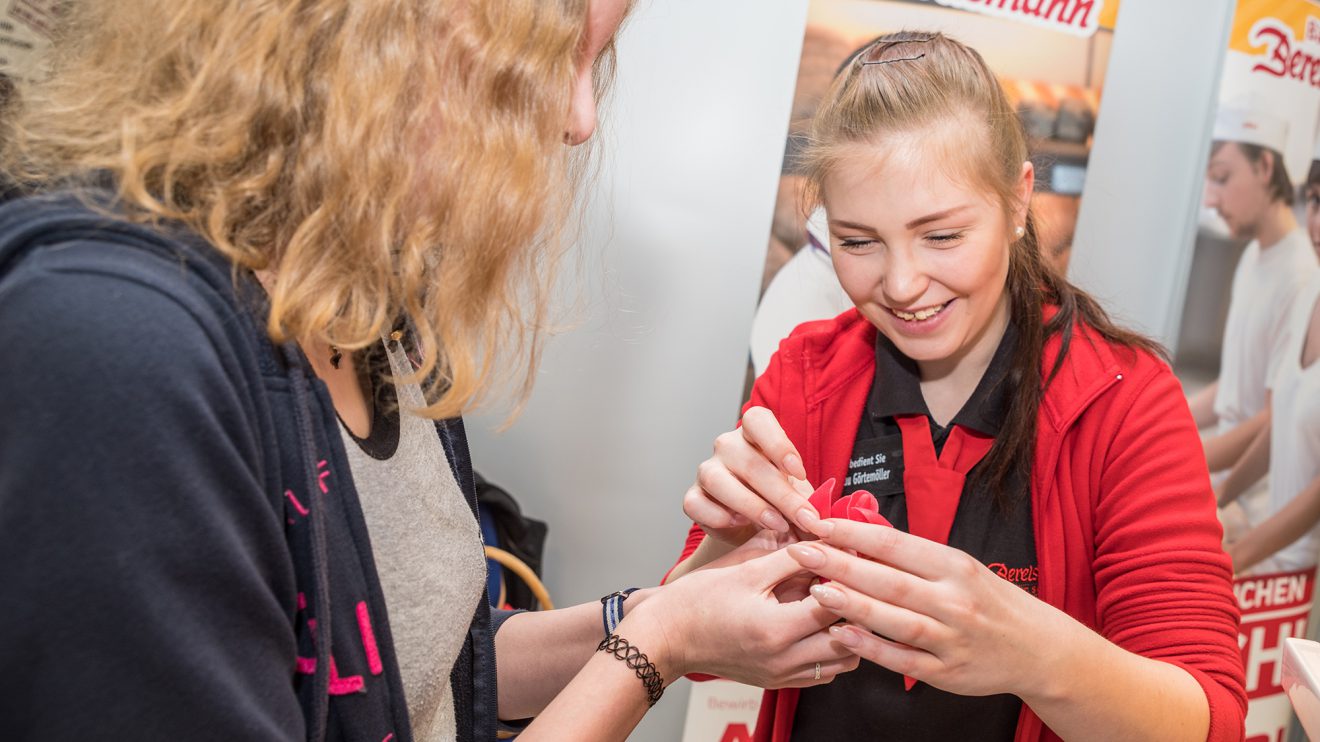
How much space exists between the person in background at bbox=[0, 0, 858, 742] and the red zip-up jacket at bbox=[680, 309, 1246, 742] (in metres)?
0.41

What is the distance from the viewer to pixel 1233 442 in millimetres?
2762

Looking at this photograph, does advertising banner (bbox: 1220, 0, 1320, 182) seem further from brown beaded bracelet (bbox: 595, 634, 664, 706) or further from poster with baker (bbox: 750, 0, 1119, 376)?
brown beaded bracelet (bbox: 595, 634, 664, 706)

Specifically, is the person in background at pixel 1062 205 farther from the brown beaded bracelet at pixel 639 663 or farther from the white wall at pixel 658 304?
the brown beaded bracelet at pixel 639 663

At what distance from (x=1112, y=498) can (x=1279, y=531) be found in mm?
1887

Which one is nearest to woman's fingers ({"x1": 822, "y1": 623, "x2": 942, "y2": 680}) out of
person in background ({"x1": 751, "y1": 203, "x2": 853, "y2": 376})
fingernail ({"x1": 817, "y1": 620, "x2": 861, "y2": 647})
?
fingernail ({"x1": 817, "y1": 620, "x2": 861, "y2": 647})

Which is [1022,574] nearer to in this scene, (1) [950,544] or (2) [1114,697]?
(1) [950,544]

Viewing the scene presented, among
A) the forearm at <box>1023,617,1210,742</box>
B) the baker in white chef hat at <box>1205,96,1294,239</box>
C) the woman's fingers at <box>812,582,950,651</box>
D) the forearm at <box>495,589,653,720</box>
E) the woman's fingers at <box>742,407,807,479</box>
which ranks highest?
the baker in white chef hat at <box>1205,96,1294,239</box>

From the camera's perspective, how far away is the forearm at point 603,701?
3.25ft

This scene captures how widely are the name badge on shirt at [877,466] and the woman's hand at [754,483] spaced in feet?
0.70

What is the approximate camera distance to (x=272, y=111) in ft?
2.47

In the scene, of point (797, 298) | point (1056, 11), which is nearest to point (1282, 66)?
point (1056, 11)

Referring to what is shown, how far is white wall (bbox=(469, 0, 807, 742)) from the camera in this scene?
2768 millimetres

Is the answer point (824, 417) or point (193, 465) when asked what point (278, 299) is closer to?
point (193, 465)

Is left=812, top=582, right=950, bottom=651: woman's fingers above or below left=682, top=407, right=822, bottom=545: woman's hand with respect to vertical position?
below
